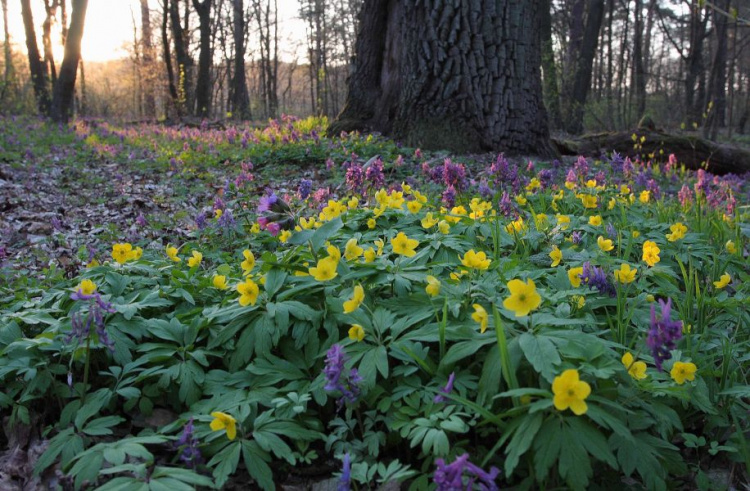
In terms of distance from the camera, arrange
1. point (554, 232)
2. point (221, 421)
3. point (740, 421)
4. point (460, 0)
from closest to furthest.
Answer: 1. point (221, 421)
2. point (740, 421)
3. point (554, 232)
4. point (460, 0)

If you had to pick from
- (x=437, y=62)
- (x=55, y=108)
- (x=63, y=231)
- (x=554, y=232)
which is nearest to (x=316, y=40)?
(x=55, y=108)

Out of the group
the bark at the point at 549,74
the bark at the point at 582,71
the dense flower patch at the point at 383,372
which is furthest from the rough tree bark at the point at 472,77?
the bark at the point at 582,71

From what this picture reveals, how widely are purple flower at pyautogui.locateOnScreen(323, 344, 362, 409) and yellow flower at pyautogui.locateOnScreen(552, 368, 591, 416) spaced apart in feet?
1.90

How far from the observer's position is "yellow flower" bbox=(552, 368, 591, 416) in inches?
49.3

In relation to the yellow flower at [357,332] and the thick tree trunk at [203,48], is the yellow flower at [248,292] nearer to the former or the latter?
the yellow flower at [357,332]

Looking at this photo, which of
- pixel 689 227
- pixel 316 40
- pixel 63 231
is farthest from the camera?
pixel 316 40

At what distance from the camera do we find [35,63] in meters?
16.2

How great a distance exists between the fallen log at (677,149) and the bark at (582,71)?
18.9 ft

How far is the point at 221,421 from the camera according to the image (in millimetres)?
1497

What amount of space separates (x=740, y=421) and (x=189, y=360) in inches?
80.0

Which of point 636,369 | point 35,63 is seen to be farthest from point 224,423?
point 35,63

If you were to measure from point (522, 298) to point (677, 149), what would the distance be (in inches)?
341

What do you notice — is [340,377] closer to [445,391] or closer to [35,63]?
[445,391]

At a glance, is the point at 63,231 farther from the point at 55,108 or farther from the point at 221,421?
the point at 55,108
